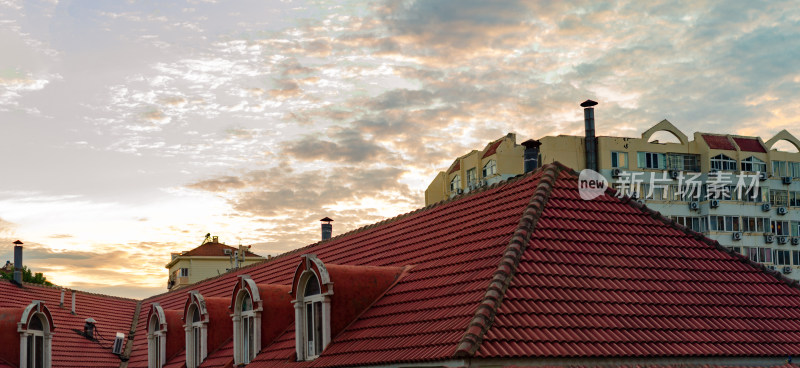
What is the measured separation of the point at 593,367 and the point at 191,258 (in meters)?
93.0

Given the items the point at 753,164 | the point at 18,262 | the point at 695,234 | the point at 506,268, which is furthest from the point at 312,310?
the point at 753,164

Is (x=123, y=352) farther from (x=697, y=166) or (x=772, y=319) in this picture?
(x=697, y=166)

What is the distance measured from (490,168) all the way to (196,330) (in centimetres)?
6279

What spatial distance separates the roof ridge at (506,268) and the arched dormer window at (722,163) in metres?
75.3

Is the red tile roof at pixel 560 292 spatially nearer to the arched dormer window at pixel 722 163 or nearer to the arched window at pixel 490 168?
the arched window at pixel 490 168

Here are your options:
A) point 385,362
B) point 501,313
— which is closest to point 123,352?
point 385,362

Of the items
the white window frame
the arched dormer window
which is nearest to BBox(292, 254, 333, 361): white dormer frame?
the white window frame

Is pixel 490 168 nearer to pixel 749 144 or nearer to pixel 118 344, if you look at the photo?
pixel 749 144

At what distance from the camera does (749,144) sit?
3775 inches

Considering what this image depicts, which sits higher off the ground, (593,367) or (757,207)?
(757,207)

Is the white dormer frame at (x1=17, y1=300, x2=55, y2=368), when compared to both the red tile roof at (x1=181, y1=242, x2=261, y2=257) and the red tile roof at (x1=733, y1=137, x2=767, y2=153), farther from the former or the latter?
the red tile roof at (x1=733, y1=137, x2=767, y2=153)

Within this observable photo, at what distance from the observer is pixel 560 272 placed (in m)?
18.1

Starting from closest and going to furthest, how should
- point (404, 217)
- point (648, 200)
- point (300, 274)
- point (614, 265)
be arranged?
point (614, 265) → point (300, 274) → point (404, 217) → point (648, 200)

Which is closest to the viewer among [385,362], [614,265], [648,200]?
[385,362]
